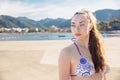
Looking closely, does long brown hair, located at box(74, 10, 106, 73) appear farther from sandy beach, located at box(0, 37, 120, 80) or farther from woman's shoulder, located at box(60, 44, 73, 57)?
sandy beach, located at box(0, 37, 120, 80)

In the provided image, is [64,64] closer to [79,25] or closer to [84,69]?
[84,69]

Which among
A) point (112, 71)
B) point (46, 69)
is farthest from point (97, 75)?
point (46, 69)

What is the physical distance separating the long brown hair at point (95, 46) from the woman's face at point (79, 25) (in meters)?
0.04

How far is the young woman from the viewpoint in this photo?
215 cm

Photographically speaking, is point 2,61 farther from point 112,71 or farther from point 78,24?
point 78,24

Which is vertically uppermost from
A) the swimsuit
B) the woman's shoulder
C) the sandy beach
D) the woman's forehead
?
the woman's forehead

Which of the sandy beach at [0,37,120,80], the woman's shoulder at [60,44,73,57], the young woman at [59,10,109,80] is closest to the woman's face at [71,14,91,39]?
the young woman at [59,10,109,80]

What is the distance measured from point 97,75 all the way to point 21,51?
726 cm

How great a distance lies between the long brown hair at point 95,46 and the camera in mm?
2260

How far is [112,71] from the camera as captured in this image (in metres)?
6.72

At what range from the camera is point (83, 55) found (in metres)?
2.23

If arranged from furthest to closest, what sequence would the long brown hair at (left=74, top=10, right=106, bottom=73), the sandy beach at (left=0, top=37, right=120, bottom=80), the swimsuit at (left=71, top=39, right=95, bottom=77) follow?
the sandy beach at (left=0, top=37, right=120, bottom=80) → the long brown hair at (left=74, top=10, right=106, bottom=73) → the swimsuit at (left=71, top=39, right=95, bottom=77)

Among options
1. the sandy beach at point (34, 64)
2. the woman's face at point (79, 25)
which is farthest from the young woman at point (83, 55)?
the sandy beach at point (34, 64)

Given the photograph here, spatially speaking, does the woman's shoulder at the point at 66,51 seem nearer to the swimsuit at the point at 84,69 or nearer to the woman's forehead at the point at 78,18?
the swimsuit at the point at 84,69
